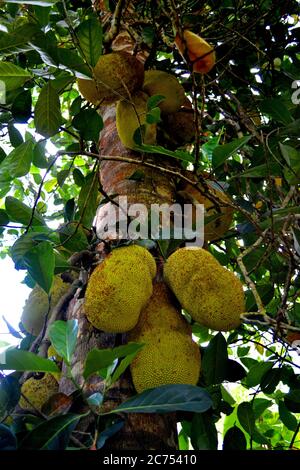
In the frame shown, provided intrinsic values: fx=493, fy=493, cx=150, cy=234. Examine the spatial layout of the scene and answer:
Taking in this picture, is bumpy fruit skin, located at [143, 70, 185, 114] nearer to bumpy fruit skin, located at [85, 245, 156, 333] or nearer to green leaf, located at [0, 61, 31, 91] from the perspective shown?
green leaf, located at [0, 61, 31, 91]

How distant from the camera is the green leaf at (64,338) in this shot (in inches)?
33.5

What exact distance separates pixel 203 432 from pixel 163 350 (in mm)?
326

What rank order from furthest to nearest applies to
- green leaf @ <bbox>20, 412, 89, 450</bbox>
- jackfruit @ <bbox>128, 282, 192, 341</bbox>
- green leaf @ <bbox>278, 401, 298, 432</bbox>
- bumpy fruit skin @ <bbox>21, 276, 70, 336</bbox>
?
green leaf @ <bbox>278, 401, 298, 432</bbox>
bumpy fruit skin @ <bbox>21, 276, 70, 336</bbox>
jackfruit @ <bbox>128, 282, 192, 341</bbox>
green leaf @ <bbox>20, 412, 89, 450</bbox>

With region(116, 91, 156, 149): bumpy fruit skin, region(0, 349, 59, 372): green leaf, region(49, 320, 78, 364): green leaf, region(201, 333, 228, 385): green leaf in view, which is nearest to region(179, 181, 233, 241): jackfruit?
region(116, 91, 156, 149): bumpy fruit skin

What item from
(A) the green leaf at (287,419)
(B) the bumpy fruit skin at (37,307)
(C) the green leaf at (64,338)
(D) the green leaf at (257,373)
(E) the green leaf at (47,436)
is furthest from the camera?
Answer: (A) the green leaf at (287,419)

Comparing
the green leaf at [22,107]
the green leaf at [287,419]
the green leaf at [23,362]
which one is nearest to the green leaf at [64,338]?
the green leaf at [23,362]

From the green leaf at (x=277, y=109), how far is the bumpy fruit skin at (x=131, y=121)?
30 cm

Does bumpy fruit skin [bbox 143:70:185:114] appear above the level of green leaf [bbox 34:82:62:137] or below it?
above

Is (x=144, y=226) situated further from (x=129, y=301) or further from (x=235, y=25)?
(x=235, y=25)

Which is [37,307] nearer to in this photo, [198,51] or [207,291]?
[207,291]

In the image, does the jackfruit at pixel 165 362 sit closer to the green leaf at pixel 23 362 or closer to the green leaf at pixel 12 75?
the green leaf at pixel 23 362

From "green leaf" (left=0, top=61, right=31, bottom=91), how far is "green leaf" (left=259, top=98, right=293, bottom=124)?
57cm

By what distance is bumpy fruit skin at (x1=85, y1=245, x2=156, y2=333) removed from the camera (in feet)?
3.07
